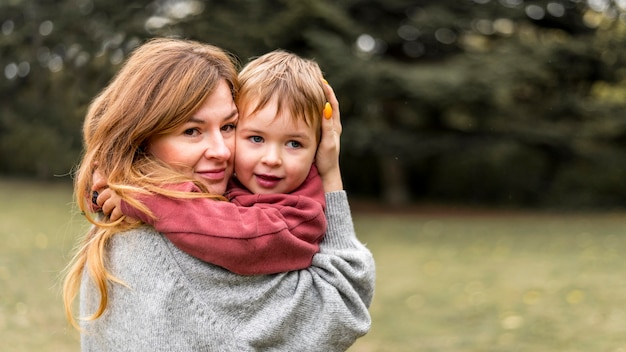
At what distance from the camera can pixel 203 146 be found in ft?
7.00

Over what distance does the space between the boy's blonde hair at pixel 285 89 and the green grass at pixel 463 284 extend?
987 mm

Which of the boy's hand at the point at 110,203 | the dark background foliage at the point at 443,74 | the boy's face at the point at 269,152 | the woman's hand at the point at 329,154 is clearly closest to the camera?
the boy's hand at the point at 110,203

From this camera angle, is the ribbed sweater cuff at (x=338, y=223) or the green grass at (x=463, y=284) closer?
the ribbed sweater cuff at (x=338, y=223)

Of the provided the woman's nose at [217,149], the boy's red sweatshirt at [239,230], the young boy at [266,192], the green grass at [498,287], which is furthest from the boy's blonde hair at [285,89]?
the green grass at [498,287]

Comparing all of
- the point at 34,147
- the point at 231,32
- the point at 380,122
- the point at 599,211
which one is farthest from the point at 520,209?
the point at 34,147

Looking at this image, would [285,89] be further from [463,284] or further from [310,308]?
[463,284]

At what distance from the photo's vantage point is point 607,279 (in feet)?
28.0

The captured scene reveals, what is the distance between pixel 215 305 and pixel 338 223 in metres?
0.48

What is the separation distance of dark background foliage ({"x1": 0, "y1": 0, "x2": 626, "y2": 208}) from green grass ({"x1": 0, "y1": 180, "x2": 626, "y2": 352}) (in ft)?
7.96

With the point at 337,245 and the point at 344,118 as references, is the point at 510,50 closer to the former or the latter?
the point at 344,118

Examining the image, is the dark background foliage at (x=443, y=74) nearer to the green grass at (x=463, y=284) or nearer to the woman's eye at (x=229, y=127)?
the green grass at (x=463, y=284)

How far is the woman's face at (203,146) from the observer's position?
213 centimetres

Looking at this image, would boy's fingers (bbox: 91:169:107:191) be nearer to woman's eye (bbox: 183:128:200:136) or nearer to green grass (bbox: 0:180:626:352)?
woman's eye (bbox: 183:128:200:136)

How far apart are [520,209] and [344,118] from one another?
4836 millimetres
